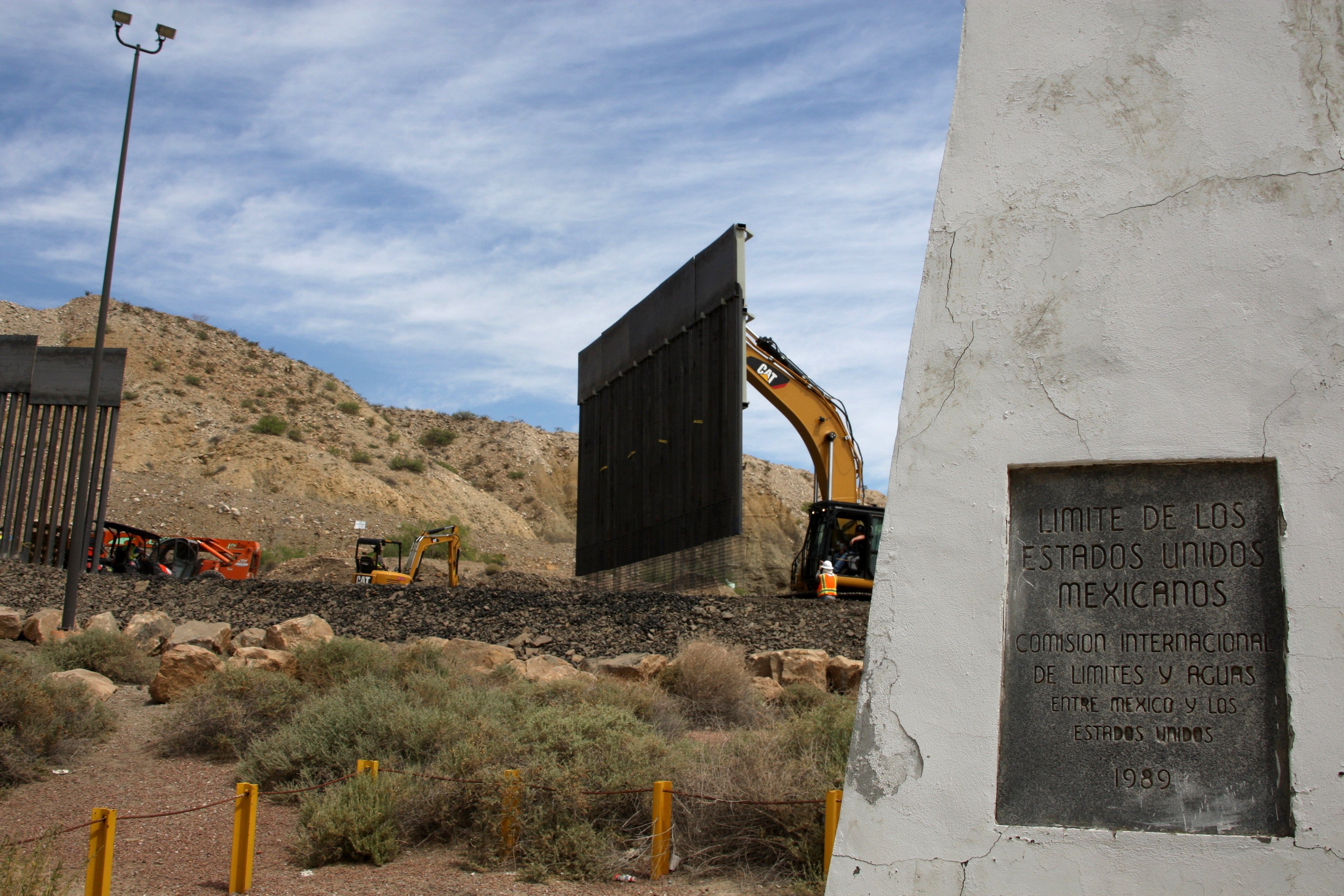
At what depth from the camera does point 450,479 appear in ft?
182

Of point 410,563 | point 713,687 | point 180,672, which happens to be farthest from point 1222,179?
point 410,563

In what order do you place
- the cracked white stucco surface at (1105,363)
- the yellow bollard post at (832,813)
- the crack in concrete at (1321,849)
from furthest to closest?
the yellow bollard post at (832,813)
the cracked white stucco surface at (1105,363)
the crack in concrete at (1321,849)

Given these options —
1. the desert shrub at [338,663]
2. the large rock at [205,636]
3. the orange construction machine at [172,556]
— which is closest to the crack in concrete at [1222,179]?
the desert shrub at [338,663]

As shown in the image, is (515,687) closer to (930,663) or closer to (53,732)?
(53,732)

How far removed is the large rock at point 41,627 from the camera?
1491cm

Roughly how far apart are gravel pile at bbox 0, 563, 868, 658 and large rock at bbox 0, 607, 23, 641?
4.71 ft

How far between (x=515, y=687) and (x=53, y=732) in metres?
4.37

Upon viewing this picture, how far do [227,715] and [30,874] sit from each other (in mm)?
5403

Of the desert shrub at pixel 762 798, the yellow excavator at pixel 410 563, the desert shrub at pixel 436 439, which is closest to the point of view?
the desert shrub at pixel 762 798

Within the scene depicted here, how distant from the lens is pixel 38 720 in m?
10.3

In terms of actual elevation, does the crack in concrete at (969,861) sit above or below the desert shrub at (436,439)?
below

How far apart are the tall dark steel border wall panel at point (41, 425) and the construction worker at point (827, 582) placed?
1341 centimetres

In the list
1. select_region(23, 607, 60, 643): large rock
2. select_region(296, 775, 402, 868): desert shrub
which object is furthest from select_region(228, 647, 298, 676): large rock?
select_region(296, 775, 402, 868): desert shrub

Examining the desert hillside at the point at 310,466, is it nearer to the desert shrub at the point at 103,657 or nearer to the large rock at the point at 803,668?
the desert shrub at the point at 103,657
